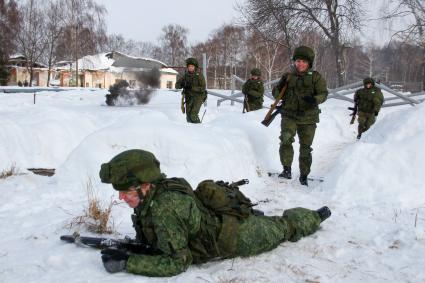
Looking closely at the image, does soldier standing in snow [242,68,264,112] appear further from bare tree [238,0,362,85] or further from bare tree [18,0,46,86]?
bare tree [18,0,46,86]

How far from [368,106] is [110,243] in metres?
7.83

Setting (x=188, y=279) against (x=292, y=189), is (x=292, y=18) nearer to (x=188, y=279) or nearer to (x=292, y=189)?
A: (x=292, y=189)

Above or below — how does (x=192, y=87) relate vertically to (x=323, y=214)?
above

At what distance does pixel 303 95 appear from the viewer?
5.39 metres

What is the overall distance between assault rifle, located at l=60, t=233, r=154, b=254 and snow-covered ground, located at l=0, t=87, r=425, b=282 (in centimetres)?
4

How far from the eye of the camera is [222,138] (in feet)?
18.1

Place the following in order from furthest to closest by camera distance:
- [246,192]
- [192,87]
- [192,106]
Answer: [192,106]
[192,87]
[246,192]

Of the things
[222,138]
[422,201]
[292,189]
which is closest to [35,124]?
[222,138]

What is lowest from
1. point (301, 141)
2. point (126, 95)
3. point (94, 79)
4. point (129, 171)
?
point (301, 141)

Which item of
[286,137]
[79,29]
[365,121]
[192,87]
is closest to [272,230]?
[286,137]

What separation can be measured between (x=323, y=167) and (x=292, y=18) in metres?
14.3

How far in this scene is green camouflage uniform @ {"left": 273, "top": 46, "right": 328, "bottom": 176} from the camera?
17.4 ft

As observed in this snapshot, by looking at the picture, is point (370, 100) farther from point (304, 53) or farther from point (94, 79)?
Result: point (94, 79)

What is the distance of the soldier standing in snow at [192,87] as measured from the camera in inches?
361
